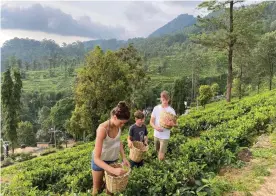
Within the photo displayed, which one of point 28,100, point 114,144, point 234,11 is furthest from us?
point 28,100

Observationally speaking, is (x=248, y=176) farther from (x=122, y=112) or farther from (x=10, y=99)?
(x=10, y=99)

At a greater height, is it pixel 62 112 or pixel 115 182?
pixel 115 182

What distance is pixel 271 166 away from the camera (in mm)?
7613

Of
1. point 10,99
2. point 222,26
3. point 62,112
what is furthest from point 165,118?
point 62,112

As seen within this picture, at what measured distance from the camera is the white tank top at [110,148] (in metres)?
5.05

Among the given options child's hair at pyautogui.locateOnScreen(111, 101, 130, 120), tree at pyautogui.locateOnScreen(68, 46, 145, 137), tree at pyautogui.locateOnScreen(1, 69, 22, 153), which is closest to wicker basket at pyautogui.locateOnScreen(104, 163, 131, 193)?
child's hair at pyautogui.locateOnScreen(111, 101, 130, 120)

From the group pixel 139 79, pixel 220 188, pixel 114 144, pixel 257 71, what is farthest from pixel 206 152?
pixel 257 71

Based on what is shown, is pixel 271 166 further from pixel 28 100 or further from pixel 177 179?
pixel 28 100

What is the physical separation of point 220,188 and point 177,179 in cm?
97

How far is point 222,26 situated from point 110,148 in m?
22.2

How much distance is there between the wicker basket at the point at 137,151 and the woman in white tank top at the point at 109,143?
1518mm

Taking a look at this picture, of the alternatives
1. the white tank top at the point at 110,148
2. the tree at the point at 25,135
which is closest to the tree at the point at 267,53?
the white tank top at the point at 110,148

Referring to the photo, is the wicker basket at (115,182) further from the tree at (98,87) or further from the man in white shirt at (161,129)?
the tree at (98,87)

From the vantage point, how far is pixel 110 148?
5.15 metres
